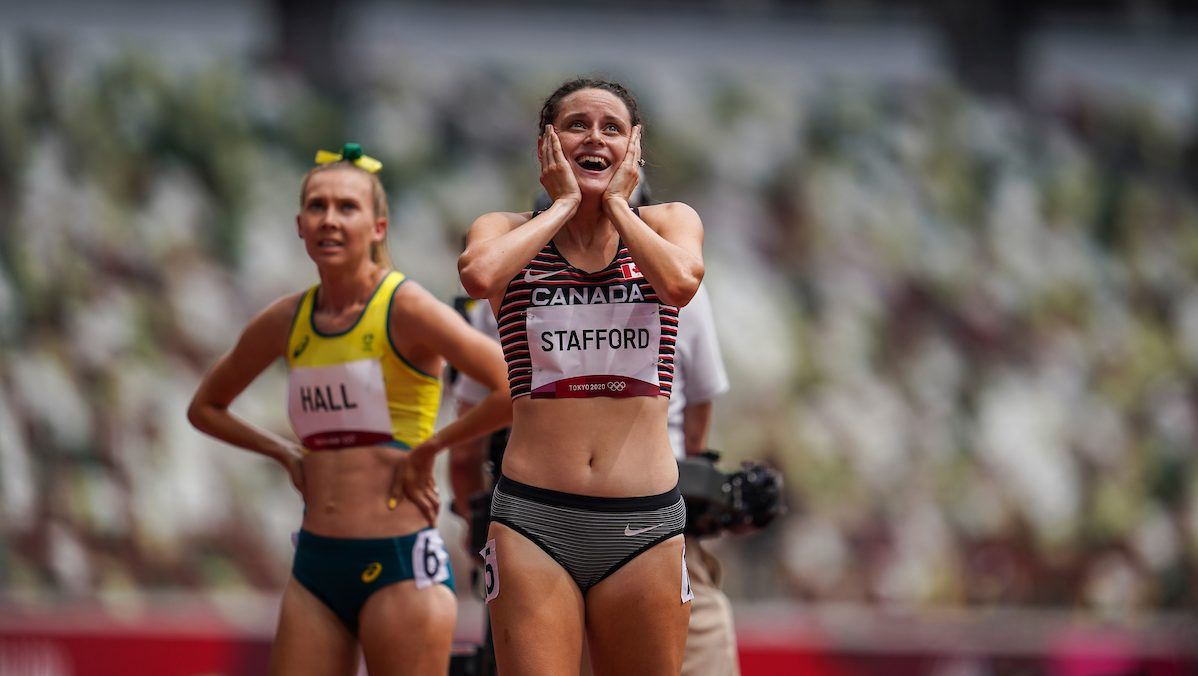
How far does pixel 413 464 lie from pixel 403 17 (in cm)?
711

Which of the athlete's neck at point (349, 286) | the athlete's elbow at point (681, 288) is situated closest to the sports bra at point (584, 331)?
the athlete's elbow at point (681, 288)

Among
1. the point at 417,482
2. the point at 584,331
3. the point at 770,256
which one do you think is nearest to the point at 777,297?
the point at 770,256

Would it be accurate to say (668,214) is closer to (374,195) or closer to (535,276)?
(535,276)

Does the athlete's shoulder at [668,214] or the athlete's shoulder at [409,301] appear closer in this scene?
the athlete's shoulder at [668,214]

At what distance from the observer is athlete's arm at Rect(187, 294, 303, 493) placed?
4355 millimetres

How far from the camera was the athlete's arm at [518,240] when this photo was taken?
10.6ft

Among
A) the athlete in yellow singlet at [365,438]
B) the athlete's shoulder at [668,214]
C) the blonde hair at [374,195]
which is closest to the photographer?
the athlete's shoulder at [668,214]

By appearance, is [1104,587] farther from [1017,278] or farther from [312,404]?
[312,404]

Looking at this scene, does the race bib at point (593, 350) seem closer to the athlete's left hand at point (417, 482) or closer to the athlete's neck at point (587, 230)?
the athlete's neck at point (587, 230)

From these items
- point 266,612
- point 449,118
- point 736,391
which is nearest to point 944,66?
point 736,391

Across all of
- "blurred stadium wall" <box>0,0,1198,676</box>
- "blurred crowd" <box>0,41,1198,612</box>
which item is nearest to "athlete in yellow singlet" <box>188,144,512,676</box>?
"blurred stadium wall" <box>0,0,1198,676</box>

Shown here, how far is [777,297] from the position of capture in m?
10.3

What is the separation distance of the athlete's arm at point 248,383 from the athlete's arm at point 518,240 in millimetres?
1196

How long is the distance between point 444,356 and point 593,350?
95 centimetres
